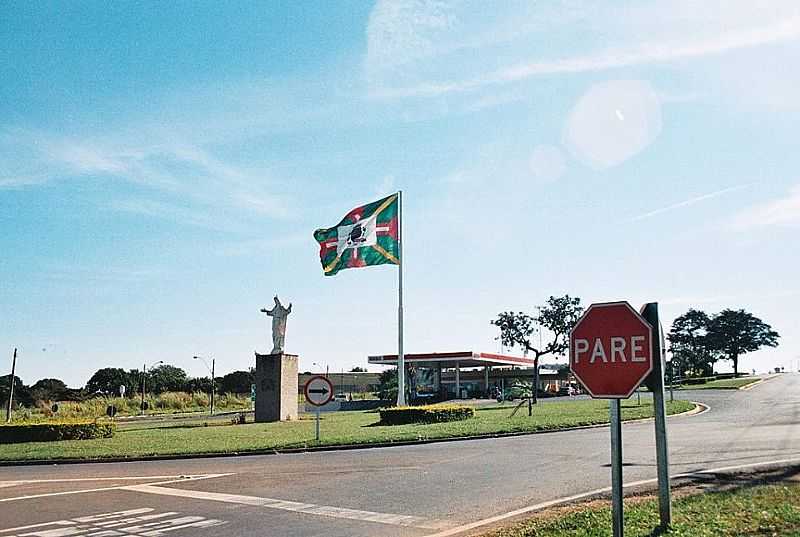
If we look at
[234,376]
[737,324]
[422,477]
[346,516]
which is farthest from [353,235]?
[737,324]

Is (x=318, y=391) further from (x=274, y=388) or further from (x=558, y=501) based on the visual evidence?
(x=274, y=388)

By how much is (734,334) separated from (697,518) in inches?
4305

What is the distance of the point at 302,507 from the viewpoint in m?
9.84

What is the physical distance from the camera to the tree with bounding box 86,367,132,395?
3676 inches

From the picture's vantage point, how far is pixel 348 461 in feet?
49.6

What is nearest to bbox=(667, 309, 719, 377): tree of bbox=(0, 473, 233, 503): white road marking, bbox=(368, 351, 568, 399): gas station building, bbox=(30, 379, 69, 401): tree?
bbox=(368, 351, 568, 399): gas station building

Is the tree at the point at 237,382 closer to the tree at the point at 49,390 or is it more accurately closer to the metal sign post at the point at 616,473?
the tree at the point at 49,390

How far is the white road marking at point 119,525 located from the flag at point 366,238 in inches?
812

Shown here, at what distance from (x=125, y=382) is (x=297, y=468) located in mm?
86378

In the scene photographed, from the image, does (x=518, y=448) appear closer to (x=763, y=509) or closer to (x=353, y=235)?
(x=763, y=509)

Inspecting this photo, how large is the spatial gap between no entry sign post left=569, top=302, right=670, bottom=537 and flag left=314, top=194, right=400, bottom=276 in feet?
76.9

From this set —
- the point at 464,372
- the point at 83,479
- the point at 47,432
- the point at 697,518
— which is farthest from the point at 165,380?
the point at 697,518

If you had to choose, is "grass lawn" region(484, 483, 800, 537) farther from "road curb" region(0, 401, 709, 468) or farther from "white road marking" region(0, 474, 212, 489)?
"road curb" region(0, 401, 709, 468)

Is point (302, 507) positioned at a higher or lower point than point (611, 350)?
lower
